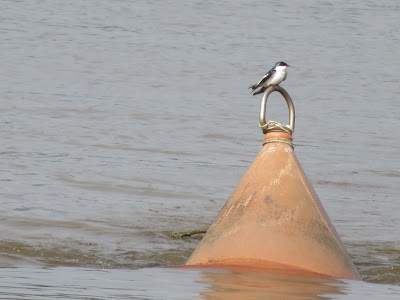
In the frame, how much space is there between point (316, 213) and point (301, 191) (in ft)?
0.54


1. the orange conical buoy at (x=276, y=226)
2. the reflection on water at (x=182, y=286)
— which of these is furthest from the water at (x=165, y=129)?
the orange conical buoy at (x=276, y=226)

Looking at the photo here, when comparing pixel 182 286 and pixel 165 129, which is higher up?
pixel 165 129

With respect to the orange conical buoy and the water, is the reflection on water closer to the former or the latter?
the water

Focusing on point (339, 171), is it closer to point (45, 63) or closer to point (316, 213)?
point (316, 213)

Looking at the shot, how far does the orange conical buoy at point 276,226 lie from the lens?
5.70 m

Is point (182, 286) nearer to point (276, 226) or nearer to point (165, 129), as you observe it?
point (276, 226)

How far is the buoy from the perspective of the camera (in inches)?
225

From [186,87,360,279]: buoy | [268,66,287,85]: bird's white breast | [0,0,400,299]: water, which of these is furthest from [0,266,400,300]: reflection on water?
[268,66,287,85]: bird's white breast

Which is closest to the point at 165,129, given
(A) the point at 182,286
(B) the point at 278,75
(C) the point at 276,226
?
(B) the point at 278,75

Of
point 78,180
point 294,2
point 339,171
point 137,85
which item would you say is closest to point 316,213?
point 78,180

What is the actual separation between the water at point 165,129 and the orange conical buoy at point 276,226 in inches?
7.8

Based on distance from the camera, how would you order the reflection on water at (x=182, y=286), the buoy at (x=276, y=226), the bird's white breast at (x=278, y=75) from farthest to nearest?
1. the bird's white breast at (x=278, y=75)
2. the buoy at (x=276, y=226)
3. the reflection on water at (x=182, y=286)

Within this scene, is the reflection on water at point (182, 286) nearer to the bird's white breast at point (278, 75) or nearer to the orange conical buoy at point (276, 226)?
the orange conical buoy at point (276, 226)

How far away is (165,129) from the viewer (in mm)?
14023
